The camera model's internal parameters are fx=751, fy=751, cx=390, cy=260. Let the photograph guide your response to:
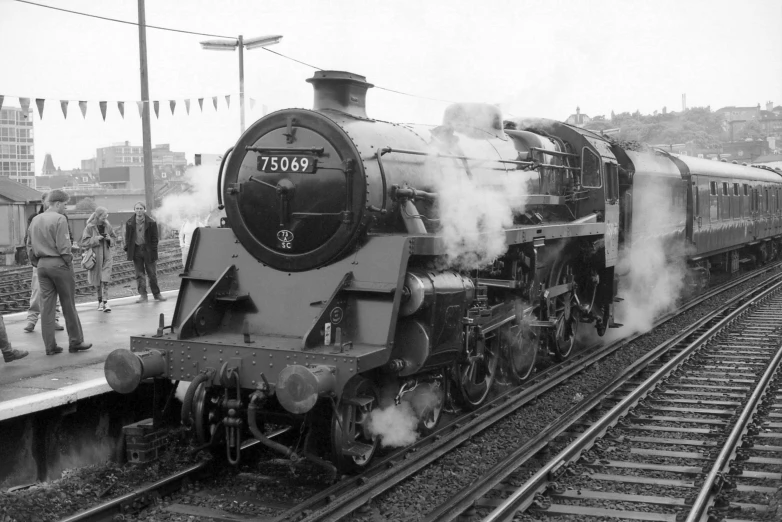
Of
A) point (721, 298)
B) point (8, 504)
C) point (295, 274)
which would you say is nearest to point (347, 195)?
point (295, 274)

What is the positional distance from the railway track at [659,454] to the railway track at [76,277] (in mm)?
8634

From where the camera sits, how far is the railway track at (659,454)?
5.12 metres

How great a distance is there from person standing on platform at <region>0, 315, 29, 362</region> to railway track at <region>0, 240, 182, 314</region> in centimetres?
409

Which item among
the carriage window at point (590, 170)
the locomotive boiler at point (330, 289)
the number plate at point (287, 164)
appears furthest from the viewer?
the carriage window at point (590, 170)

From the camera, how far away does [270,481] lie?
19.1ft

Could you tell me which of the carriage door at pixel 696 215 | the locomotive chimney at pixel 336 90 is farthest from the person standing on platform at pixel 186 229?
the carriage door at pixel 696 215

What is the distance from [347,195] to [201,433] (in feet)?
7.12

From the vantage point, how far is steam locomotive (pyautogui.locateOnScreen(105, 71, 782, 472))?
552cm

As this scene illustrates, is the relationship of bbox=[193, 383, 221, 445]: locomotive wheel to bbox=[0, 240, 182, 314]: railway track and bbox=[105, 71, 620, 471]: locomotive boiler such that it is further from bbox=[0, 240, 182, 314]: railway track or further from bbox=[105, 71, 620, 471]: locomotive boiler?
bbox=[0, 240, 182, 314]: railway track

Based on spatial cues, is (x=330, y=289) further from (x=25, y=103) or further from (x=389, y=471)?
(x=25, y=103)

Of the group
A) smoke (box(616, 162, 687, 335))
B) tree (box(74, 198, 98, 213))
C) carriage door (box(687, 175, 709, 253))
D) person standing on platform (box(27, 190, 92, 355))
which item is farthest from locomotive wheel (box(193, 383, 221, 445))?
tree (box(74, 198, 98, 213))

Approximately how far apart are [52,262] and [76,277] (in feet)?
31.0

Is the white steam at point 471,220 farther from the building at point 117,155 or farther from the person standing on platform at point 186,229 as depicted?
the building at point 117,155

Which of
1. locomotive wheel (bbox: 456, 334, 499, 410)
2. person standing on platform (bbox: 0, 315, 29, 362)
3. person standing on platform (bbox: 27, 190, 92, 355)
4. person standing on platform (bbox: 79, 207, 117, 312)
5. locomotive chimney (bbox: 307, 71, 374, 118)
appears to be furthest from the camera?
person standing on platform (bbox: 79, 207, 117, 312)
